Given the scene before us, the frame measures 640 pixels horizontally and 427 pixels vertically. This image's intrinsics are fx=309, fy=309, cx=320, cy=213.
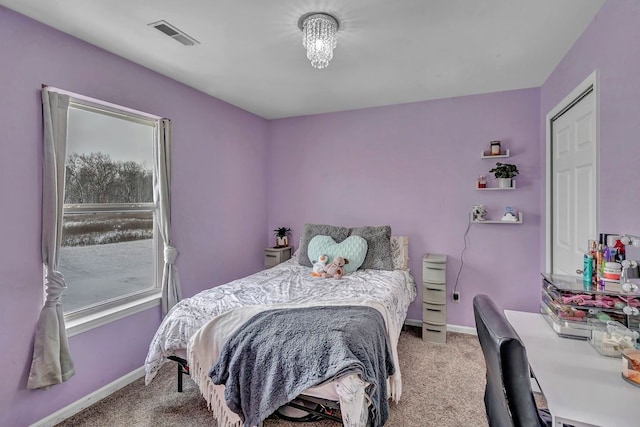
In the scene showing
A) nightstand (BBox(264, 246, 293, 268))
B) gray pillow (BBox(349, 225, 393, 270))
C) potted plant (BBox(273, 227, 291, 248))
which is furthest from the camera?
potted plant (BBox(273, 227, 291, 248))

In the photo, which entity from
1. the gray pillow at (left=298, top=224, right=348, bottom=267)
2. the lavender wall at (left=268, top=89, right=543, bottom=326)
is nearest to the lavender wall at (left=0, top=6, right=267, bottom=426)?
the gray pillow at (left=298, top=224, right=348, bottom=267)

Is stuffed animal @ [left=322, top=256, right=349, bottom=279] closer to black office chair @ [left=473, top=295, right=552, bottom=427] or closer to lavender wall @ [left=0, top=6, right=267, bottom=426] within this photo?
lavender wall @ [left=0, top=6, right=267, bottom=426]

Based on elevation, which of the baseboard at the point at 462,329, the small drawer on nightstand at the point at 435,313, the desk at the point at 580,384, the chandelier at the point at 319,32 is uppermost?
the chandelier at the point at 319,32

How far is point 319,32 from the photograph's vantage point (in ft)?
6.18

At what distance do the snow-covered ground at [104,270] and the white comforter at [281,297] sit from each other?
2.45 ft

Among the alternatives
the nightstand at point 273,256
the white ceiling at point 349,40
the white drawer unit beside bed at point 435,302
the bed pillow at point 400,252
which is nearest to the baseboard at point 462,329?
the white drawer unit beside bed at point 435,302

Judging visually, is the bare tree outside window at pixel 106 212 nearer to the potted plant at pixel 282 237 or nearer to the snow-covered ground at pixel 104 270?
the snow-covered ground at pixel 104 270

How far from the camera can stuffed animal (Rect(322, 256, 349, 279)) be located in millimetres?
2879

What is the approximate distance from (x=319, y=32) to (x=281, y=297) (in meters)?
1.78

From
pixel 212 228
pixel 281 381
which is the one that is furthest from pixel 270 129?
pixel 281 381

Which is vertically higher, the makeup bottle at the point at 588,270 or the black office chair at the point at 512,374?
the makeup bottle at the point at 588,270

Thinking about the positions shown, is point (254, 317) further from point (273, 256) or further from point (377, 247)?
point (273, 256)

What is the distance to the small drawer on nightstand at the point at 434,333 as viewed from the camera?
306 centimetres

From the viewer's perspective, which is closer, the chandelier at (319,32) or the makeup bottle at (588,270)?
the makeup bottle at (588,270)
